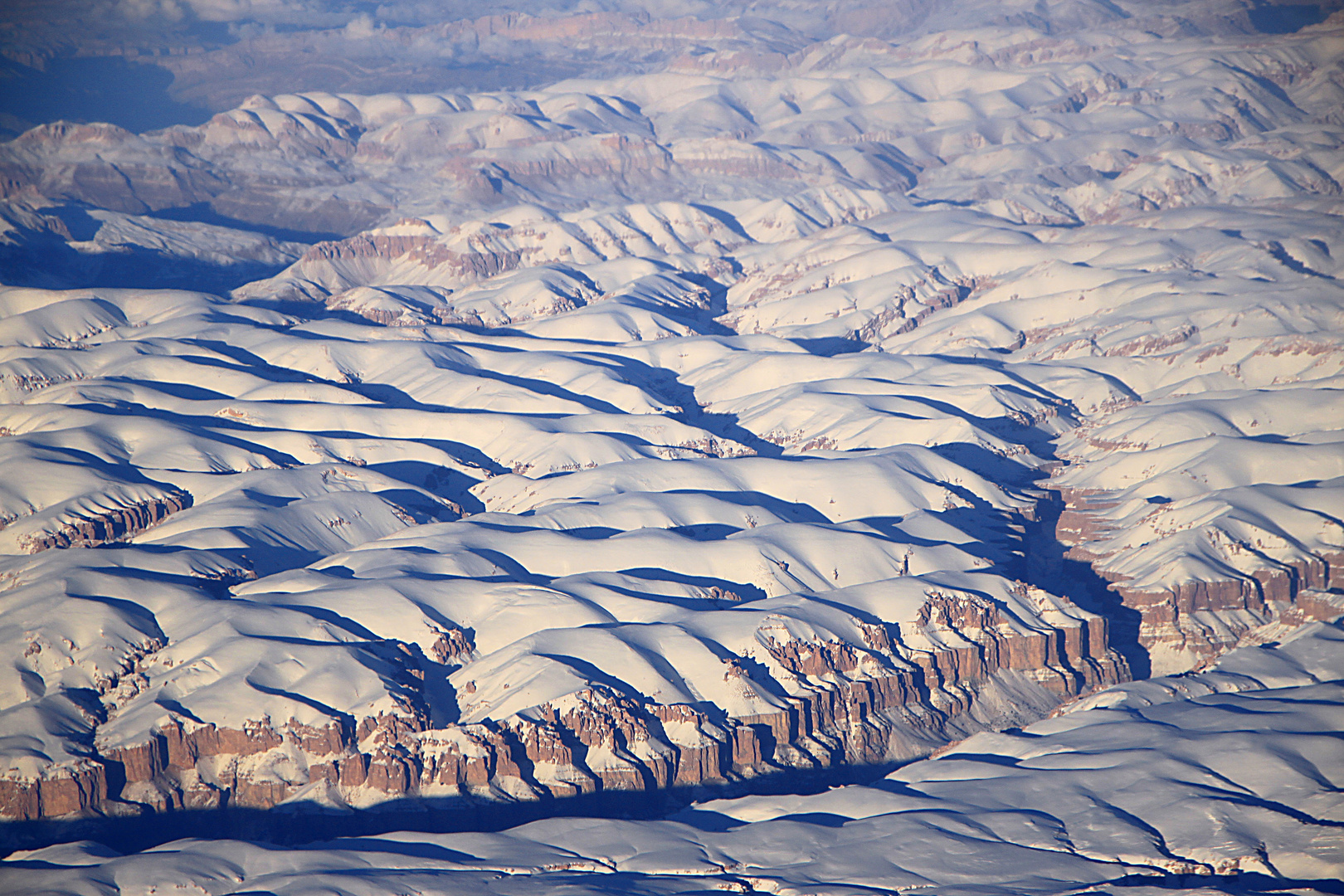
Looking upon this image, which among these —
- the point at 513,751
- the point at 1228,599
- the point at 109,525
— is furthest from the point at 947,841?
the point at 109,525

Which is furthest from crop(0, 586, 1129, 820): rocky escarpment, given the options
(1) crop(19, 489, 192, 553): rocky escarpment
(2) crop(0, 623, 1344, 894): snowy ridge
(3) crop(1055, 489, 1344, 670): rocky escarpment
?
(1) crop(19, 489, 192, 553): rocky escarpment

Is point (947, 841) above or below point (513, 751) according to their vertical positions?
below

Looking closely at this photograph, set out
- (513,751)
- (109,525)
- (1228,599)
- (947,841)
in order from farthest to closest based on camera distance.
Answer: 1. (109,525)
2. (1228,599)
3. (513,751)
4. (947,841)

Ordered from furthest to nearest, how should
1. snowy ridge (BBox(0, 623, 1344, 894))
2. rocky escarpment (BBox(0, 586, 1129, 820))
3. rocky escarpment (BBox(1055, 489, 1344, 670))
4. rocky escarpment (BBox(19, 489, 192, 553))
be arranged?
rocky escarpment (BBox(19, 489, 192, 553)) < rocky escarpment (BBox(1055, 489, 1344, 670)) < rocky escarpment (BBox(0, 586, 1129, 820)) < snowy ridge (BBox(0, 623, 1344, 894))

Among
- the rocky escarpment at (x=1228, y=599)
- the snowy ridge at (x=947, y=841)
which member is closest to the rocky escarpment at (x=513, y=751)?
the snowy ridge at (x=947, y=841)

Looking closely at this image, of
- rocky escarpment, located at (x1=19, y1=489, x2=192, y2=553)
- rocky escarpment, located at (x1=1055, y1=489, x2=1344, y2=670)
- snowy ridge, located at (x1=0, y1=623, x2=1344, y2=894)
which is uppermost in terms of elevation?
rocky escarpment, located at (x1=19, y1=489, x2=192, y2=553)

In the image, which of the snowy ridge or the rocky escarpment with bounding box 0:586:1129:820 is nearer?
the snowy ridge

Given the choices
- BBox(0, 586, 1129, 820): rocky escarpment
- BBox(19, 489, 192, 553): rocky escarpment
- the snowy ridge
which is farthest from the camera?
BBox(19, 489, 192, 553): rocky escarpment

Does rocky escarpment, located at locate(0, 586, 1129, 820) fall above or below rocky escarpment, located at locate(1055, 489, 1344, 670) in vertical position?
below

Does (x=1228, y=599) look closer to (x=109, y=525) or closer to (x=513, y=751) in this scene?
(x=513, y=751)

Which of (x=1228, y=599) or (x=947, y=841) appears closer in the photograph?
(x=947, y=841)

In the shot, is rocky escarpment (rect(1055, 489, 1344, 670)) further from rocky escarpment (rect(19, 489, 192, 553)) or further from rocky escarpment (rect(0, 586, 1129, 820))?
rocky escarpment (rect(19, 489, 192, 553))
